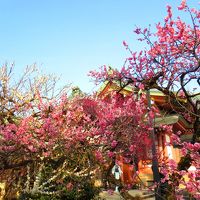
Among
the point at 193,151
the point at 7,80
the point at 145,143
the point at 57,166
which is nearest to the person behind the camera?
the point at 193,151

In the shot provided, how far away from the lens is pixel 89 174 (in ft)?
37.7

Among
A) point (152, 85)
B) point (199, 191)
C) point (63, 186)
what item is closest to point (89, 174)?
point (63, 186)

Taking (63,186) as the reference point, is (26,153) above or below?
above

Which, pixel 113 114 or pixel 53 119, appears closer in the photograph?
pixel 53 119

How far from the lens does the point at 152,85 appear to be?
992 cm

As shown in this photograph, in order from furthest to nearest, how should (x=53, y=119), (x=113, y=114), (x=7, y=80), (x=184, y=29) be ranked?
(x=7, y=80) < (x=113, y=114) < (x=53, y=119) < (x=184, y=29)

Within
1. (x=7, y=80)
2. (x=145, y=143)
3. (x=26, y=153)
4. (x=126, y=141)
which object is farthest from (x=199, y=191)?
(x=7, y=80)

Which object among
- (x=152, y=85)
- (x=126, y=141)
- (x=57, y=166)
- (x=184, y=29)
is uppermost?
(x=184, y=29)

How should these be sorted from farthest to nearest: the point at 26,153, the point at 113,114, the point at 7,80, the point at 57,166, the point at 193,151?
the point at 7,80 → the point at 113,114 → the point at 57,166 → the point at 26,153 → the point at 193,151

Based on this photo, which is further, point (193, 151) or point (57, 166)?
point (57, 166)

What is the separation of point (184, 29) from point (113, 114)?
5.47 meters

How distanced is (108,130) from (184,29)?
545cm

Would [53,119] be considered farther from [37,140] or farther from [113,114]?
[113,114]

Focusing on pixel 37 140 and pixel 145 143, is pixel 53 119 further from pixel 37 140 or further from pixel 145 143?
pixel 145 143
